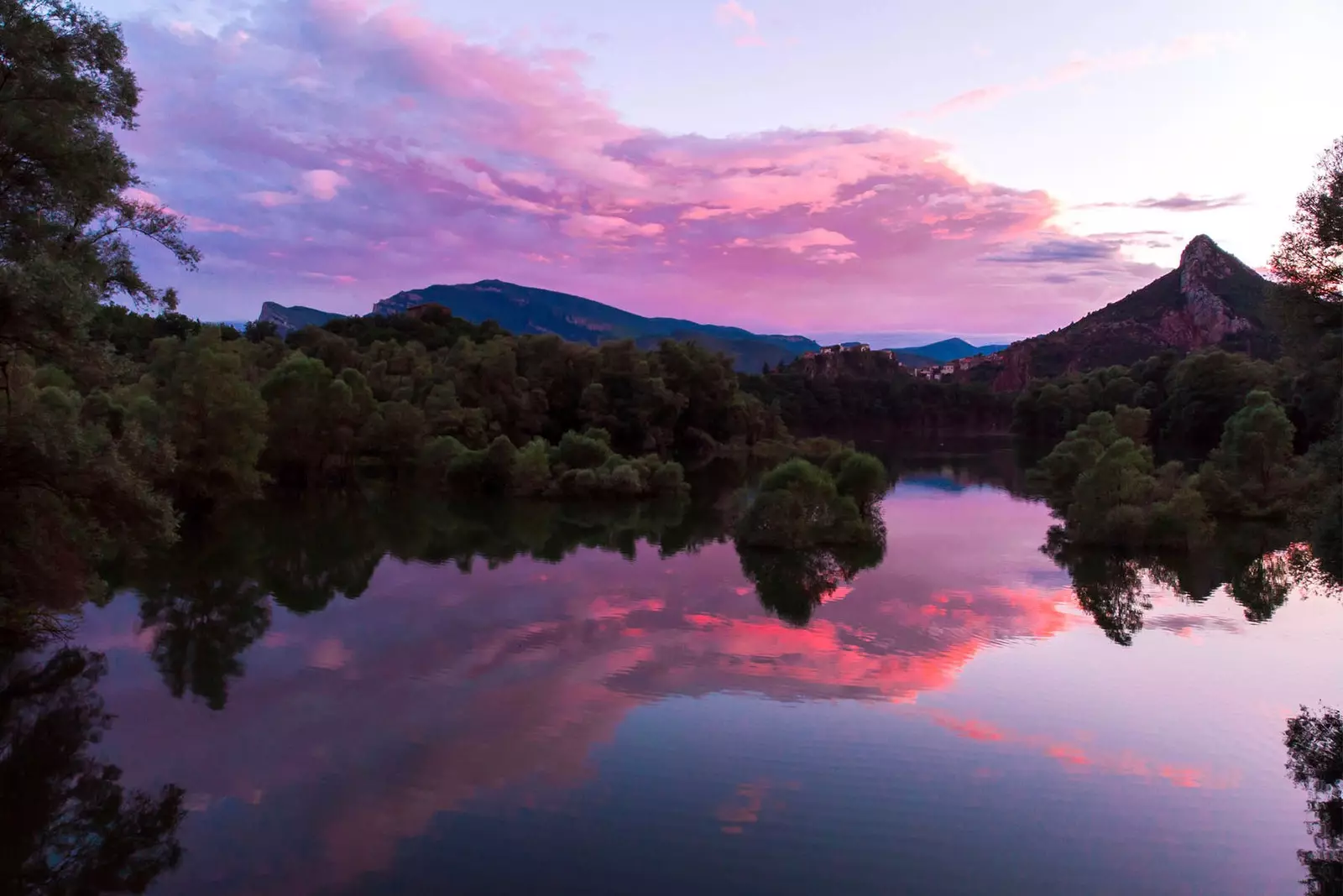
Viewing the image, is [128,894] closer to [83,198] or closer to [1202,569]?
[83,198]

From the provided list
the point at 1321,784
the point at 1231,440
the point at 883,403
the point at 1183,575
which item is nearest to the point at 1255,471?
the point at 1231,440

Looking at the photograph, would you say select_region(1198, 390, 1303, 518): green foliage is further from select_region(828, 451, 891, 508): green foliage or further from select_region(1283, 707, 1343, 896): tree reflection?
select_region(1283, 707, 1343, 896): tree reflection

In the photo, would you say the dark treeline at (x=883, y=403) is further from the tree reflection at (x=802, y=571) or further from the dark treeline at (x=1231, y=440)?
the tree reflection at (x=802, y=571)

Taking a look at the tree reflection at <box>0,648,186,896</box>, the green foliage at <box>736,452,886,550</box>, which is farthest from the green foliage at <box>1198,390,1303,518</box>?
the tree reflection at <box>0,648,186,896</box>

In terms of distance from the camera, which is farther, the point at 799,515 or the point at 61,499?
the point at 799,515

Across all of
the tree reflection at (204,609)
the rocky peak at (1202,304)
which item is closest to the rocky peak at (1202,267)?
the rocky peak at (1202,304)

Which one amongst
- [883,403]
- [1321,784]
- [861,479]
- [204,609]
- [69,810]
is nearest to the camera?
[69,810]

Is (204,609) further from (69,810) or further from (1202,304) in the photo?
(1202,304)
